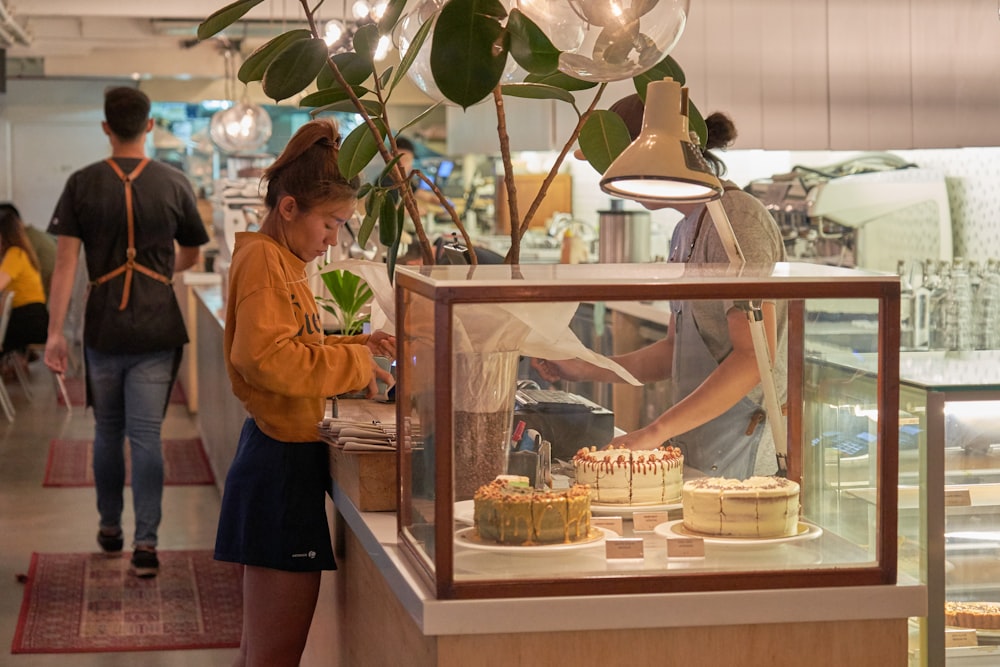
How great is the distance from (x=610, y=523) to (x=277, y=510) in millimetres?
799

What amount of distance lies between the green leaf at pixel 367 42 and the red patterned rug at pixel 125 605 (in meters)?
2.45

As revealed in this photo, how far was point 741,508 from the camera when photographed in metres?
1.90

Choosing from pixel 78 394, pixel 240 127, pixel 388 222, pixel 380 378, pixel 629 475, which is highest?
pixel 240 127

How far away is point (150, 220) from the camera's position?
4.77 meters

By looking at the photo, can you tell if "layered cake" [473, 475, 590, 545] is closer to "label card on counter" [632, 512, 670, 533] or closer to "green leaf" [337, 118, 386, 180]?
"label card on counter" [632, 512, 670, 533]

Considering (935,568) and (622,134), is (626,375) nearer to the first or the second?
(622,134)

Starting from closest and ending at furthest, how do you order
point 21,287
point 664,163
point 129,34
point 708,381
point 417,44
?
point 664,163 < point 708,381 < point 417,44 < point 21,287 < point 129,34

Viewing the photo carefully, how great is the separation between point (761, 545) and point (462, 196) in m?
11.6

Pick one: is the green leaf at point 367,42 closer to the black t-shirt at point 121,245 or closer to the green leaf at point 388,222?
the green leaf at point 388,222

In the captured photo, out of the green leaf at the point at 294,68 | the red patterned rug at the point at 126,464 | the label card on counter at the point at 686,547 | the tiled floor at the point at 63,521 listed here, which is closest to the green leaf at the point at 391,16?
the green leaf at the point at 294,68

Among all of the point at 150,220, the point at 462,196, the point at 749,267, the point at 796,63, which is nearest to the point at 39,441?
the point at 150,220

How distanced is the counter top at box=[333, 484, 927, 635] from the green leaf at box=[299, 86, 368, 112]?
900 mm

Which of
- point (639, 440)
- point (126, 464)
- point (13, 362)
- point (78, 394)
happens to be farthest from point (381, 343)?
point (13, 362)

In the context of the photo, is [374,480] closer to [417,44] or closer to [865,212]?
[417,44]
